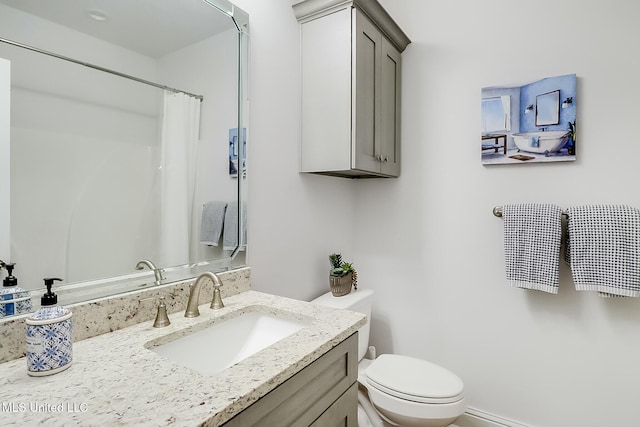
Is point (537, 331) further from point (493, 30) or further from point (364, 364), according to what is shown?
point (493, 30)

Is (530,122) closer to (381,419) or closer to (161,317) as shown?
(381,419)

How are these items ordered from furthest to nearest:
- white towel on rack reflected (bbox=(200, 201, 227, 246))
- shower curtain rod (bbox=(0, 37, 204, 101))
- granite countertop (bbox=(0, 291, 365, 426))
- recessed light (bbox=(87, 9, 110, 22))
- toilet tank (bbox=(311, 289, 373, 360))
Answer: toilet tank (bbox=(311, 289, 373, 360)), white towel on rack reflected (bbox=(200, 201, 227, 246)), recessed light (bbox=(87, 9, 110, 22)), shower curtain rod (bbox=(0, 37, 204, 101)), granite countertop (bbox=(0, 291, 365, 426))

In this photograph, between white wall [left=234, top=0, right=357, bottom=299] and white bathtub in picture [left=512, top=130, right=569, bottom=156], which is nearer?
white wall [left=234, top=0, right=357, bottom=299]

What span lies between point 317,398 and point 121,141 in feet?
3.01

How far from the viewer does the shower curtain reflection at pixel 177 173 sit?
1086mm

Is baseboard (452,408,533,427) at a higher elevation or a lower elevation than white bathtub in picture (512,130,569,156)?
lower

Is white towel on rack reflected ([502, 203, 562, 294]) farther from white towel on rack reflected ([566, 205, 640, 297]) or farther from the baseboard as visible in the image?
the baseboard

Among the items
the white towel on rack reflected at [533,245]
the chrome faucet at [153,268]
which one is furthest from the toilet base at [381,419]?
the chrome faucet at [153,268]

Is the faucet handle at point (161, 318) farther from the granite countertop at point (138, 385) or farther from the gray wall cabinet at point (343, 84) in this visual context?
the gray wall cabinet at point (343, 84)

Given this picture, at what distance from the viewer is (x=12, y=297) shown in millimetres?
752

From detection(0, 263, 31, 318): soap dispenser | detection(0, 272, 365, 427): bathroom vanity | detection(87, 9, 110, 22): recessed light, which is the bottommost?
detection(0, 272, 365, 427): bathroom vanity

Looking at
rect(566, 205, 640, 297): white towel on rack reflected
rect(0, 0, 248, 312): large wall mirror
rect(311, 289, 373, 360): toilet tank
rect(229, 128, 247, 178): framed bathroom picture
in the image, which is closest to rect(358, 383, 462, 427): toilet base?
rect(311, 289, 373, 360): toilet tank

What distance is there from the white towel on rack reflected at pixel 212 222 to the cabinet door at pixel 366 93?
62cm

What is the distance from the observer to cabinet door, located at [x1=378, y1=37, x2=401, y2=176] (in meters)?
1.70
